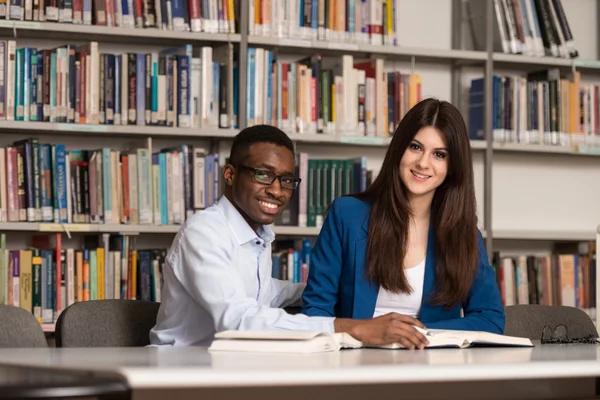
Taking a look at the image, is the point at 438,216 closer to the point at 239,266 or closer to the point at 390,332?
the point at 239,266

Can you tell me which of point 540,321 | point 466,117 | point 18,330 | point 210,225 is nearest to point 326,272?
point 210,225

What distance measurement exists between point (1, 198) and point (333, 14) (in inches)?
59.6

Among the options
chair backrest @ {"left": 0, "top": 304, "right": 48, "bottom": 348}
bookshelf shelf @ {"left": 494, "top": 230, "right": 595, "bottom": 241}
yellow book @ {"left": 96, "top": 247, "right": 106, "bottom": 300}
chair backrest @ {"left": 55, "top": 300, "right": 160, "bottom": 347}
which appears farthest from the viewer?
bookshelf shelf @ {"left": 494, "top": 230, "right": 595, "bottom": 241}

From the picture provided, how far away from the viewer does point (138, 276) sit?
361cm

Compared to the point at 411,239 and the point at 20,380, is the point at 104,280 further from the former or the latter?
the point at 20,380

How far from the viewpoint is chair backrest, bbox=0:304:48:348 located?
Answer: 6.32ft

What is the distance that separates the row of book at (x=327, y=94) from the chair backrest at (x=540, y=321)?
4.79 feet

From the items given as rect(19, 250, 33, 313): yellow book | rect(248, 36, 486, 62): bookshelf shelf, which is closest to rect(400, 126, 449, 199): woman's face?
rect(248, 36, 486, 62): bookshelf shelf

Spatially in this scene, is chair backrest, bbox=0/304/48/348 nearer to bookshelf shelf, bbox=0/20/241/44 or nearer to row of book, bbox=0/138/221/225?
row of book, bbox=0/138/221/225

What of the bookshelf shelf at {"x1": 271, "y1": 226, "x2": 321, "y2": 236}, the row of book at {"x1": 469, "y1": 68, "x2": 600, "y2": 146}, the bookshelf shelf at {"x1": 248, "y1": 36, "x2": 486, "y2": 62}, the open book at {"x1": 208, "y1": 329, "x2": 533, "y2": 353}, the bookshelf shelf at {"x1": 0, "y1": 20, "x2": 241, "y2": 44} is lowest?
the open book at {"x1": 208, "y1": 329, "x2": 533, "y2": 353}

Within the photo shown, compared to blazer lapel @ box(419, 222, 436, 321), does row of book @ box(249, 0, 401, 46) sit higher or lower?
higher

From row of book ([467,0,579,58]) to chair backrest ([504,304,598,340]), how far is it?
5.92 ft

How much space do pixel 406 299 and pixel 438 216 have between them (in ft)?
0.84

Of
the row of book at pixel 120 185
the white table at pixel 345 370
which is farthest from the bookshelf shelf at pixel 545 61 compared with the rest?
the white table at pixel 345 370
